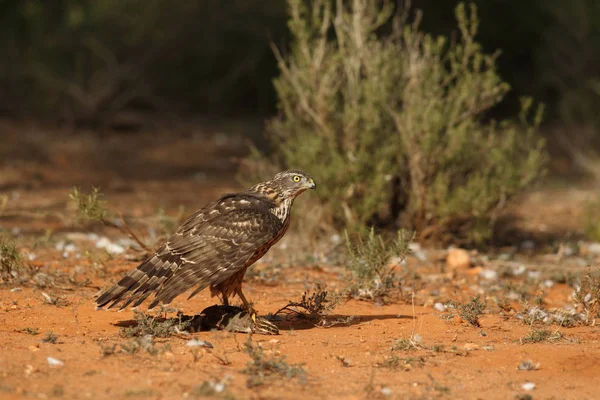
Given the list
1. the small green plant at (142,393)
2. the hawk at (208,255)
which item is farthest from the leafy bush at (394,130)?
the small green plant at (142,393)

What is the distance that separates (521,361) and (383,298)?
2.04 meters

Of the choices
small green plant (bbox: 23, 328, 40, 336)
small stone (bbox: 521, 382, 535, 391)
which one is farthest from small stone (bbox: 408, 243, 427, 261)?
small green plant (bbox: 23, 328, 40, 336)

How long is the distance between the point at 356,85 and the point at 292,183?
3.00 metres

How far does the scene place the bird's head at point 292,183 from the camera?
23.5 feet

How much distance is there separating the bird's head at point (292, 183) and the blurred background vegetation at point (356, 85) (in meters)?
2.47

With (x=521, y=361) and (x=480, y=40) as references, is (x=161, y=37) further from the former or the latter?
(x=521, y=361)

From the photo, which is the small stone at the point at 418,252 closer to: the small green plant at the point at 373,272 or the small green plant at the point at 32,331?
the small green plant at the point at 373,272

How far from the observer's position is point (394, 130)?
33.8 feet

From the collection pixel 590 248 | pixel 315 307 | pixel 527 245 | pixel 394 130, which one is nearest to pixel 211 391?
pixel 315 307

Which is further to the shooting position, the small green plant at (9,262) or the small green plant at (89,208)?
the small green plant at (89,208)

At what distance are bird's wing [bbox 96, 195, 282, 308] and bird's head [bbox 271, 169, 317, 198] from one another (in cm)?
52

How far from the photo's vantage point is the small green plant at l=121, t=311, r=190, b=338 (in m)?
6.14

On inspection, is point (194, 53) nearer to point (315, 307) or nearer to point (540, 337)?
point (315, 307)

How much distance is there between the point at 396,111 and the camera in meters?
10.1
